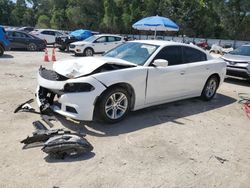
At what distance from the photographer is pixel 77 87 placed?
5250mm

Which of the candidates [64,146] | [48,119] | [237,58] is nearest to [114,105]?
[48,119]

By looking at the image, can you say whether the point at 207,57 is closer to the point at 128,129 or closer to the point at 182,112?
the point at 182,112

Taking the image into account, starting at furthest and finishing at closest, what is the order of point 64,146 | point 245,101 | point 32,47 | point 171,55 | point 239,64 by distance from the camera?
point 32,47, point 239,64, point 245,101, point 171,55, point 64,146

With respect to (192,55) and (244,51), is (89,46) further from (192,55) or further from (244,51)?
(192,55)

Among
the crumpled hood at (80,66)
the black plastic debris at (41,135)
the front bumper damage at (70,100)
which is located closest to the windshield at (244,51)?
the crumpled hood at (80,66)

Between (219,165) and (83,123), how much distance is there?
245 cm

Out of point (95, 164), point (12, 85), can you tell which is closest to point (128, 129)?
point (95, 164)

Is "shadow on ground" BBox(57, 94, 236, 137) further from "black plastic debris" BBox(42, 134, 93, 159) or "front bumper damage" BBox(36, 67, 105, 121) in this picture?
"black plastic debris" BBox(42, 134, 93, 159)

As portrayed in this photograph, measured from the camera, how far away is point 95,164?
4.16 meters

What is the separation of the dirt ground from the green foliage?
40684mm

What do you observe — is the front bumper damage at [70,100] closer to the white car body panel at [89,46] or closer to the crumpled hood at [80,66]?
the crumpled hood at [80,66]

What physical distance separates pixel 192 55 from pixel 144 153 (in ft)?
11.6

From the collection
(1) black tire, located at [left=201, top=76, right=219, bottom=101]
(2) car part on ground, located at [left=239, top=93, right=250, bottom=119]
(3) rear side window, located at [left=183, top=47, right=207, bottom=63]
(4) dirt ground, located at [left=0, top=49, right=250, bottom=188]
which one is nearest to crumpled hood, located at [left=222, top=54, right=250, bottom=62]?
(2) car part on ground, located at [left=239, top=93, right=250, bottom=119]

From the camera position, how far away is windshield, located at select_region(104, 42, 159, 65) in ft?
20.6
